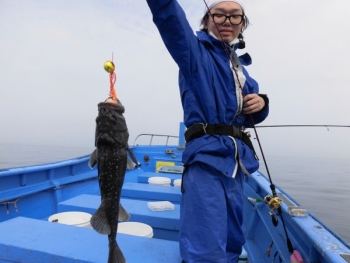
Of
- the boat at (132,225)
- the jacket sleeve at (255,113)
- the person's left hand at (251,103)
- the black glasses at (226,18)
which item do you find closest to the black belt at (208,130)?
the person's left hand at (251,103)

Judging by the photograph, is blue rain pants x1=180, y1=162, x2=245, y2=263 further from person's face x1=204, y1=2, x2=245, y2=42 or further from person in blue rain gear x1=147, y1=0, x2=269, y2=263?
person's face x1=204, y1=2, x2=245, y2=42

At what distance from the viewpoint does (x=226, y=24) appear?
8.25ft

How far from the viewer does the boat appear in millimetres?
2451

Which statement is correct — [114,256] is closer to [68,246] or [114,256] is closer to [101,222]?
[101,222]

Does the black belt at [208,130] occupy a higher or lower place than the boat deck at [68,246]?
higher

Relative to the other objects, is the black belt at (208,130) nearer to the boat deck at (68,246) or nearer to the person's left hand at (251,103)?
the person's left hand at (251,103)

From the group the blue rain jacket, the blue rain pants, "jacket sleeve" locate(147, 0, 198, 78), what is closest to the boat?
the blue rain pants

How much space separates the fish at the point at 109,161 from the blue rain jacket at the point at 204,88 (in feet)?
2.03

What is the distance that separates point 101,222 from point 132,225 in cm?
140

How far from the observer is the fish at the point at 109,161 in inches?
87.7

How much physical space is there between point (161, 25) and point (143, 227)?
8.88 ft

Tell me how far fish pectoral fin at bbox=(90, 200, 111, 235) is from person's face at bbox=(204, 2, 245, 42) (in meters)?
2.05

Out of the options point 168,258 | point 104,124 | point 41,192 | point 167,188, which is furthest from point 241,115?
point 41,192

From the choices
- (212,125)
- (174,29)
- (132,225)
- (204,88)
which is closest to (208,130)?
(212,125)
